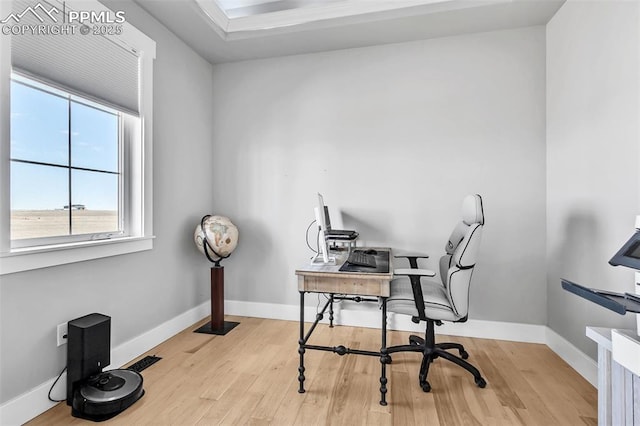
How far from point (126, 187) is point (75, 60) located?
0.91m

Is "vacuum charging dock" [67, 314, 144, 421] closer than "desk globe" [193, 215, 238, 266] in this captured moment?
Yes

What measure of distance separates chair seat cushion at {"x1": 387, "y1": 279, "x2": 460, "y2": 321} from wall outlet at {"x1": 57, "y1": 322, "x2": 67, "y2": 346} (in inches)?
80.5

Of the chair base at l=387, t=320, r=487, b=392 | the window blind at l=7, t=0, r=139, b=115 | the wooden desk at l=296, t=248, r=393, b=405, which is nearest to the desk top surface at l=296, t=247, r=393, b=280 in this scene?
the wooden desk at l=296, t=248, r=393, b=405

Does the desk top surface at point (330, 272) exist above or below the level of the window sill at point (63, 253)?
below

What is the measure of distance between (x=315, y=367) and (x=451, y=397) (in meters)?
0.93

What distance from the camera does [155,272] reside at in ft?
8.78

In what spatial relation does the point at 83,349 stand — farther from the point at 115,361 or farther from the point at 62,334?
the point at 115,361

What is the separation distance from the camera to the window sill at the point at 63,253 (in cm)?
165

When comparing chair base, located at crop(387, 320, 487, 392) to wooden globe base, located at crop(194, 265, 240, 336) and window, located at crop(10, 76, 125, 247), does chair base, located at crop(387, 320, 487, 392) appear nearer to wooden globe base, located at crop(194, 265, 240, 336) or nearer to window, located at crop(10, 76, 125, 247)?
wooden globe base, located at crop(194, 265, 240, 336)

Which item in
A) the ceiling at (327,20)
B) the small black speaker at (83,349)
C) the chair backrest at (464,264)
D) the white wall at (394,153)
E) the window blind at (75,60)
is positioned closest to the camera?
the window blind at (75,60)

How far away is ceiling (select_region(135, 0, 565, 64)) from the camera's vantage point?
2531 millimetres

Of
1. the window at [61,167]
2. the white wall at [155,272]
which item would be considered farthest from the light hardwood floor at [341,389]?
the window at [61,167]

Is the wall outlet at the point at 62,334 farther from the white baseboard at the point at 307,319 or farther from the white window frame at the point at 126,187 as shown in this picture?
the white window frame at the point at 126,187

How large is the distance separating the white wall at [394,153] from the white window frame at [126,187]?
0.99 m
